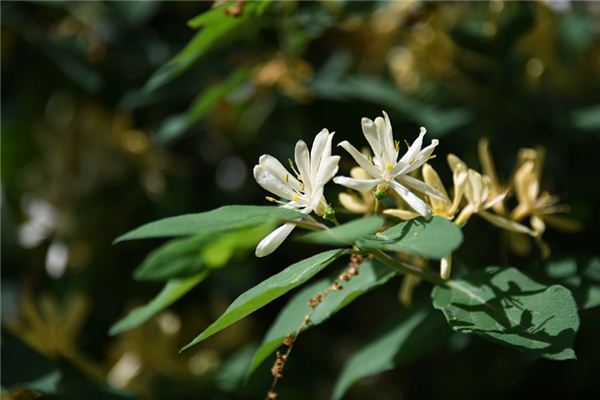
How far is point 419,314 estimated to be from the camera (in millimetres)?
1020

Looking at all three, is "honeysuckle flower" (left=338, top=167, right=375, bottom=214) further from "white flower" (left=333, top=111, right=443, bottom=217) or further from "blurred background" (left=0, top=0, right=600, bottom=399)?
"blurred background" (left=0, top=0, right=600, bottom=399)

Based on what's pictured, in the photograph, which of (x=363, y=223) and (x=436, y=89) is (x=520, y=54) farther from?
(x=363, y=223)

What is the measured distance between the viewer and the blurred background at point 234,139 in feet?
4.40

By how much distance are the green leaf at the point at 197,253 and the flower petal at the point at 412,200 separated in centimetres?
17

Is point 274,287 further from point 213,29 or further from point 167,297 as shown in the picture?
point 213,29

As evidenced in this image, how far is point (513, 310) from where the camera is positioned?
752 millimetres

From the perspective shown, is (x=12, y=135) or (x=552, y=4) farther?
(x=12, y=135)

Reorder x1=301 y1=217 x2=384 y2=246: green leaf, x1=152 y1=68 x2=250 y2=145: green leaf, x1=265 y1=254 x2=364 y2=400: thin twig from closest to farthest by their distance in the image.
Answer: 1. x1=301 y1=217 x2=384 y2=246: green leaf
2. x1=265 y1=254 x2=364 y2=400: thin twig
3. x1=152 y1=68 x2=250 y2=145: green leaf

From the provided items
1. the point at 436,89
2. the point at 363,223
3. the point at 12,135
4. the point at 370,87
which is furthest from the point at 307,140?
the point at 363,223

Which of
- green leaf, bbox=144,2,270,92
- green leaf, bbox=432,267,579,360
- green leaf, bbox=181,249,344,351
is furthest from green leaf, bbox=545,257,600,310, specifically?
green leaf, bbox=144,2,270,92

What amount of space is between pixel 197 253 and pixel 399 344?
1.36 ft

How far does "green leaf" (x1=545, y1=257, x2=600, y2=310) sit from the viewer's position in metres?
0.86

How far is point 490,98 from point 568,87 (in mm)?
265

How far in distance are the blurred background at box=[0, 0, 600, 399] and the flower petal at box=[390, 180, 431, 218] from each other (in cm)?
39
